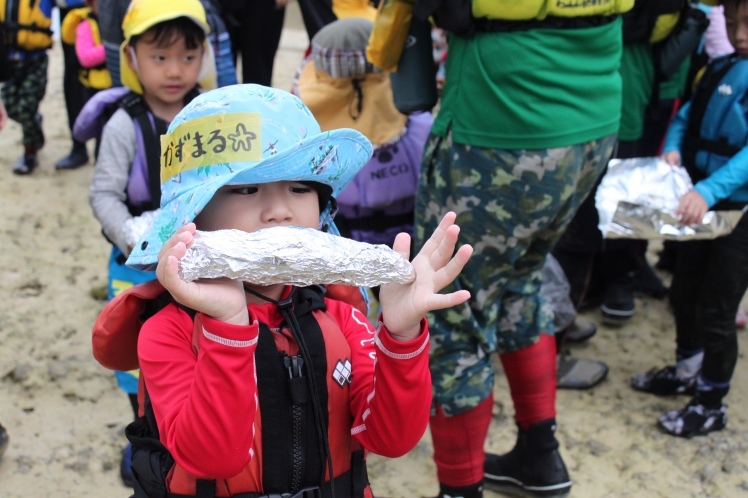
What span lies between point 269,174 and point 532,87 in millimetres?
986

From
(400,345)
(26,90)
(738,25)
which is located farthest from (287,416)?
(26,90)

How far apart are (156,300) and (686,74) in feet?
9.46

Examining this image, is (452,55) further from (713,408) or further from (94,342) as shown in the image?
(713,408)

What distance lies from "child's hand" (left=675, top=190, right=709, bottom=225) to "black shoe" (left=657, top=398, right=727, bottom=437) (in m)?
0.76

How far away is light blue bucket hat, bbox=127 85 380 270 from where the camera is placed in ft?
4.75

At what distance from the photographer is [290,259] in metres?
1.35

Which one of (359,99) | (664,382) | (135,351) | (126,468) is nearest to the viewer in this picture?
(135,351)

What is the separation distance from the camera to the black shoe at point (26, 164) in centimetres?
574

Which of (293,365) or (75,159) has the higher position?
(293,365)

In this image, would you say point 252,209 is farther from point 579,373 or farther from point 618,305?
point 618,305

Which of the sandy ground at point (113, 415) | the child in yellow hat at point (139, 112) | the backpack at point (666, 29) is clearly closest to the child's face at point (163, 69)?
the child in yellow hat at point (139, 112)

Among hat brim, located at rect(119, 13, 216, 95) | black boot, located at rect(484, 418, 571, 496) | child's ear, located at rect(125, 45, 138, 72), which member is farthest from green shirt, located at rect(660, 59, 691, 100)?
child's ear, located at rect(125, 45, 138, 72)

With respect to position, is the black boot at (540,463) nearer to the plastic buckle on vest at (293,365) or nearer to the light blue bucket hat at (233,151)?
the plastic buckle on vest at (293,365)

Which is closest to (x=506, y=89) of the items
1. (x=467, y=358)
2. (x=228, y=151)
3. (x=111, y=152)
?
(x=467, y=358)
